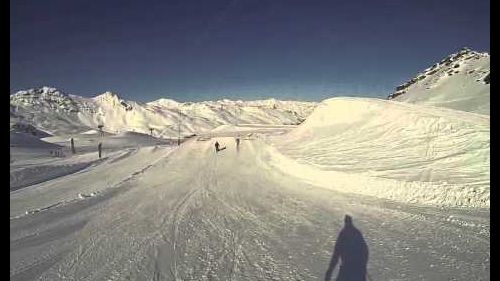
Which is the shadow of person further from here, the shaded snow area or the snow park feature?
the shaded snow area

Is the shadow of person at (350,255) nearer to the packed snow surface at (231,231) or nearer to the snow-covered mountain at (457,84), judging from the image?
the packed snow surface at (231,231)

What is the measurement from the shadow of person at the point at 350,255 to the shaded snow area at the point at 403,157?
183 inches

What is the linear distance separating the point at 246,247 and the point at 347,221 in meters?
3.63

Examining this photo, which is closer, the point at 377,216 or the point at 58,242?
the point at 58,242

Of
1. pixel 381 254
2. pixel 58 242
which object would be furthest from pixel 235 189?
pixel 381 254

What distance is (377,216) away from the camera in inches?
499

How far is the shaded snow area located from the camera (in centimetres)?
1470

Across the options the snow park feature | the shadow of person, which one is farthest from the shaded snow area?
the shadow of person

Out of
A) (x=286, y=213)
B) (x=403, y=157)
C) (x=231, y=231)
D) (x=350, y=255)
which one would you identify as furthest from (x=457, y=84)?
(x=350, y=255)

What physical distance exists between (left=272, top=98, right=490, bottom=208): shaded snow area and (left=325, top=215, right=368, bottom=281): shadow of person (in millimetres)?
4644

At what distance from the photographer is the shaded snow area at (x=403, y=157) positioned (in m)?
14.7

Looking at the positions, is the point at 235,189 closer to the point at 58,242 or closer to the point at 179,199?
the point at 179,199

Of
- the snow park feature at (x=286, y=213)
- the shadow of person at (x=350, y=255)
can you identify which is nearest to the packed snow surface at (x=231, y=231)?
the snow park feature at (x=286, y=213)

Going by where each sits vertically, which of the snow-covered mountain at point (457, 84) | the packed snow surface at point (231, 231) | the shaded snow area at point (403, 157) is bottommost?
the packed snow surface at point (231, 231)
